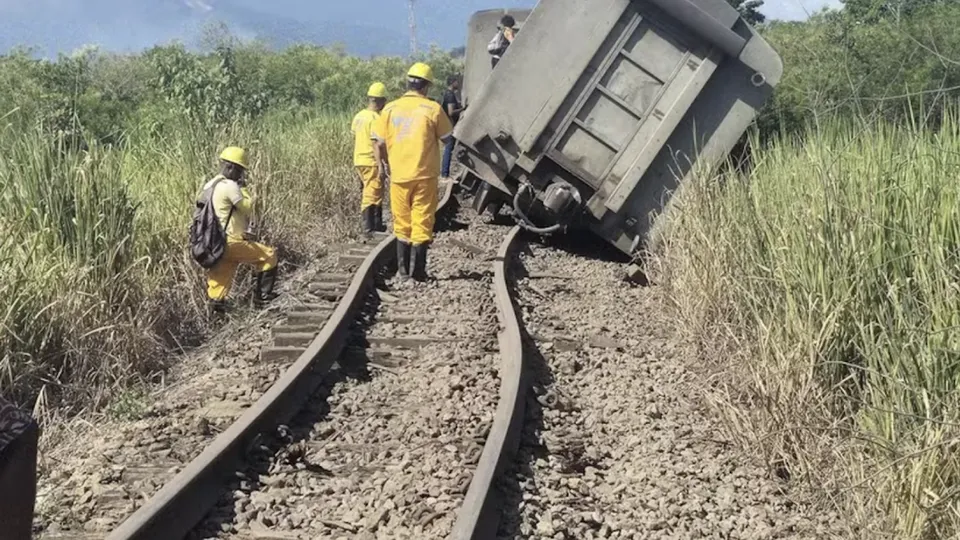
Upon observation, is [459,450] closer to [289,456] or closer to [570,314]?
[289,456]

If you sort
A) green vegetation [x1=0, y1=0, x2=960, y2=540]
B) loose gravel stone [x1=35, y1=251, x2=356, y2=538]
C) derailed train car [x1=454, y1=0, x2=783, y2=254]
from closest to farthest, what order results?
green vegetation [x1=0, y1=0, x2=960, y2=540], loose gravel stone [x1=35, y1=251, x2=356, y2=538], derailed train car [x1=454, y1=0, x2=783, y2=254]

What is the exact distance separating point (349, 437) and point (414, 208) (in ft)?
12.6

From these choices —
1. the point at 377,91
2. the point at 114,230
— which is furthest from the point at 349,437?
the point at 377,91

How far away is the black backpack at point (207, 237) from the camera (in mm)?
7469

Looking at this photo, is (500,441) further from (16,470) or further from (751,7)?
(751,7)

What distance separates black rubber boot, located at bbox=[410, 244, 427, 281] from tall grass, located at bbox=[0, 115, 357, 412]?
1.82 m

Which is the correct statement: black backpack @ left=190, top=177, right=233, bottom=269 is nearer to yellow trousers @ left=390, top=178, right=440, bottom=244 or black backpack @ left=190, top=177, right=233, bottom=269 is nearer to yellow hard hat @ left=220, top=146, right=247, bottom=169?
yellow hard hat @ left=220, top=146, right=247, bottom=169

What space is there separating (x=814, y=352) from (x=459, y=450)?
1733 millimetres

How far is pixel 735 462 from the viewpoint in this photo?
483 centimetres

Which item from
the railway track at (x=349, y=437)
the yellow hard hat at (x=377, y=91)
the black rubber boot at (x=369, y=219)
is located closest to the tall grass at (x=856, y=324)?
the railway track at (x=349, y=437)

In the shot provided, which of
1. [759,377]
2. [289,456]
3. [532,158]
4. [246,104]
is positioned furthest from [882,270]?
[246,104]

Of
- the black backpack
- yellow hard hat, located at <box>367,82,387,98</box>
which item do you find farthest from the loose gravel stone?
yellow hard hat, located at <box>367,82,387,98</box>

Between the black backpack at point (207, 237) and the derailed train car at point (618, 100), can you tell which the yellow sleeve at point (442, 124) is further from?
the black backpack at point (207, 237)

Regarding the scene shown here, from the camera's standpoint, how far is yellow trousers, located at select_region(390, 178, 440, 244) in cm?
866
